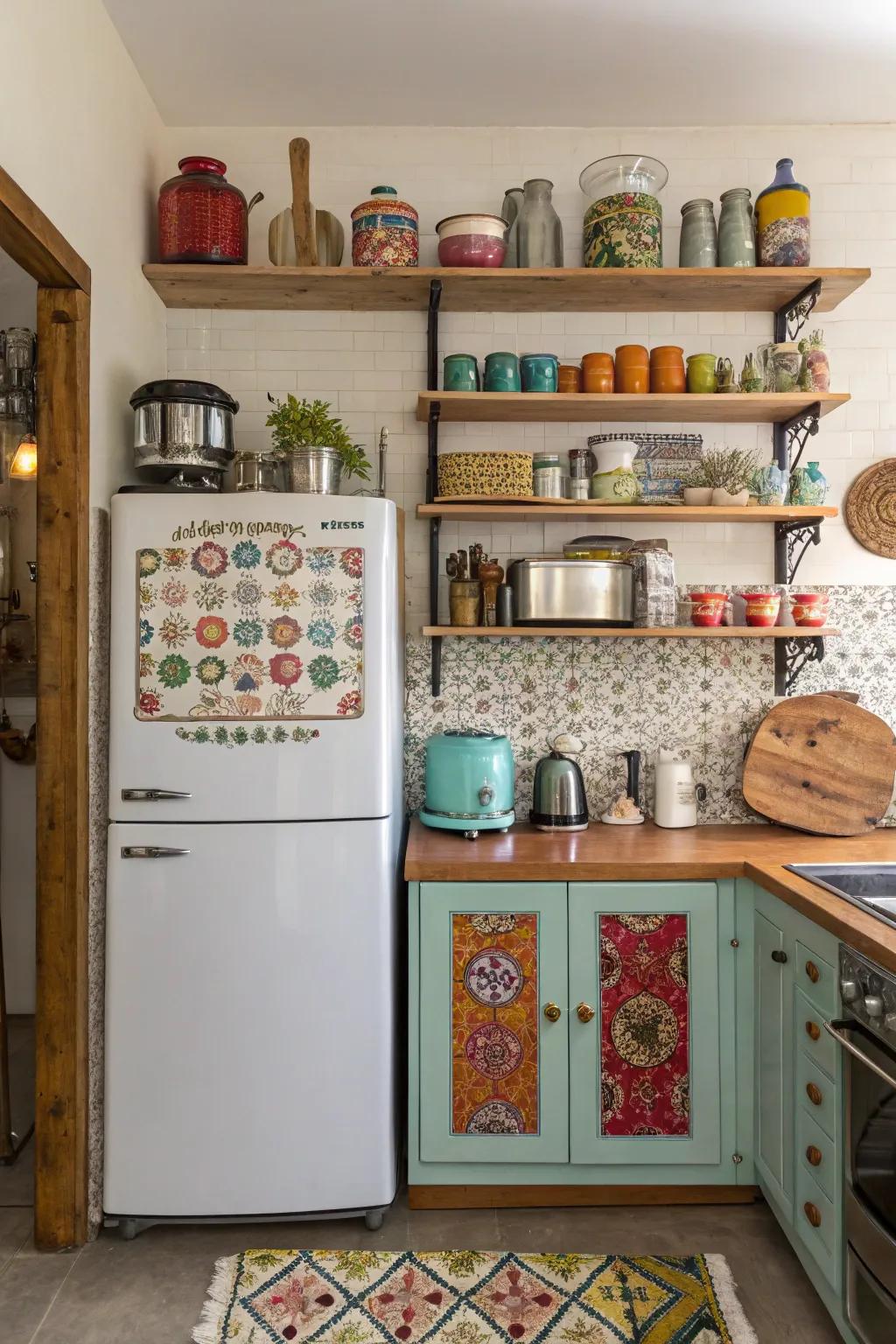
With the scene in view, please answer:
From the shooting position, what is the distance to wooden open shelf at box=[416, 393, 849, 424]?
8.41 feet

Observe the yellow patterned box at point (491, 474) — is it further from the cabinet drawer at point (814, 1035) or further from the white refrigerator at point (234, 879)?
the cabinet drawer at point (814, 1035)

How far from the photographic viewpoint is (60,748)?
2102mm

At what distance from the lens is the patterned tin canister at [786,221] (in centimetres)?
259

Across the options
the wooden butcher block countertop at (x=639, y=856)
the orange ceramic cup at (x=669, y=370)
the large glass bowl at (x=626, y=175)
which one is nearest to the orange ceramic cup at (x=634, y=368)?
the orange ceramic cup at (x=669, y=370)

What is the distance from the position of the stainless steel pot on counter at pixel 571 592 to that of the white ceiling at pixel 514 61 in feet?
4.37

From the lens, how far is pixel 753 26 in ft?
7.77

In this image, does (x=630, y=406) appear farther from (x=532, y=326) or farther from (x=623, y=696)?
(x=623, y=696)

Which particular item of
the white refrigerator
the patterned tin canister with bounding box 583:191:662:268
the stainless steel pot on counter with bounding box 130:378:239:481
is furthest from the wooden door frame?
the patterned tin canister with bounding box 583:191:662:268

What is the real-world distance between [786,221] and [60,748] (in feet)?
7.70

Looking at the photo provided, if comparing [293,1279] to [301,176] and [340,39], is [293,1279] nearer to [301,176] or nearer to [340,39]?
[301,176]

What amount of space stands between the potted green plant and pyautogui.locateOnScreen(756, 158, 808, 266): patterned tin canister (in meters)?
0.54

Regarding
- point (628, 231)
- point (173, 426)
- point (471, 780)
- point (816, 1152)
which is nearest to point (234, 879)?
point (471, 780)

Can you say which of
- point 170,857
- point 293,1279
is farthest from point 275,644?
point 293,1279

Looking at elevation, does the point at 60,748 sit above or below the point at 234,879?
above
